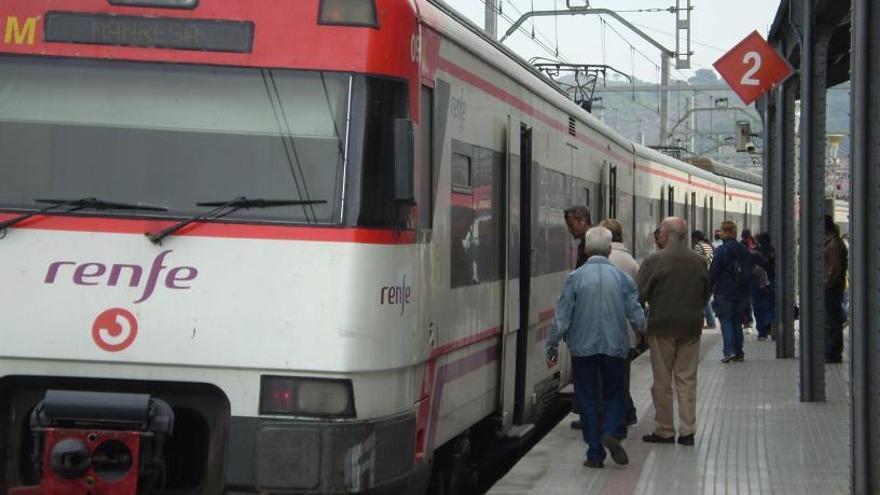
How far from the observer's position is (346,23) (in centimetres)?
700

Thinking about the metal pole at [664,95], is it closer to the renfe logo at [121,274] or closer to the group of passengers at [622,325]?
the group of passengers at [622,325]

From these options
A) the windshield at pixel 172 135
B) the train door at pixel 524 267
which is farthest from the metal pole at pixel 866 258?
the windshield at pixel 172 135

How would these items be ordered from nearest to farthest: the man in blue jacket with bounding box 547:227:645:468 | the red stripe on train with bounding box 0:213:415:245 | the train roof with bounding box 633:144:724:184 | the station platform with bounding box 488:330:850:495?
the red stripe on train with bounding box 0:213:415:245 → the station platform with bounding box 488:330:850:495 → the man in blue jacket with bounding box 547:227:645:468 → the train roof with bounding box 633:144:724:184

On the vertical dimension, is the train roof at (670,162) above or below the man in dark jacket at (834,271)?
above

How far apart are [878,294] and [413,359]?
2889 mm

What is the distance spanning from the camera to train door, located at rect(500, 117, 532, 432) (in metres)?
10.1

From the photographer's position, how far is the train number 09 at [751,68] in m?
14.2

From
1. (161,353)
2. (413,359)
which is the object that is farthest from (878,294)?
(161,353)

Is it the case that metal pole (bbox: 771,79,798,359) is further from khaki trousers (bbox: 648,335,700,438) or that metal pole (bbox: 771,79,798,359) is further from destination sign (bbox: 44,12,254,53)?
destination sign (bbox: 44,12,254,53)

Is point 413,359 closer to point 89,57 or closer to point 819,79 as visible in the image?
point 89,57

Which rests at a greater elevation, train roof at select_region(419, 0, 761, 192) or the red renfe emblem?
train roof at select_region(419, 0, 761, 192)

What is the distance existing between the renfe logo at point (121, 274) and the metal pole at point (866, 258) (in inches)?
154

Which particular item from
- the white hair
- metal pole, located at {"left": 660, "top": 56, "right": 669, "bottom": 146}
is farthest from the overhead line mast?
the white hair

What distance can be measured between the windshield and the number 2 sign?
7998 mm
